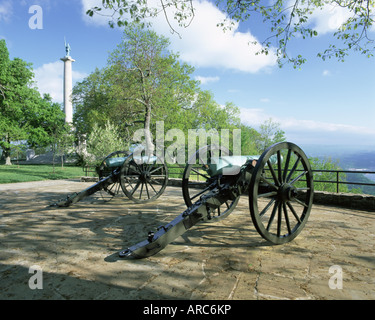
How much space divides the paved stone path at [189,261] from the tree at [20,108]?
20114mm

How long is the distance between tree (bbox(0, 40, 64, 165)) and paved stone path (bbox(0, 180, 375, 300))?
20.1 meters

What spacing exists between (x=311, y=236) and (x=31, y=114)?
28.9 metres

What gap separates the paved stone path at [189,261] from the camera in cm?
223

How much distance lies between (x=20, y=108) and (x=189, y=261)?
25.5 metres

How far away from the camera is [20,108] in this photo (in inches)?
896

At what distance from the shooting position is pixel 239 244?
340cm
